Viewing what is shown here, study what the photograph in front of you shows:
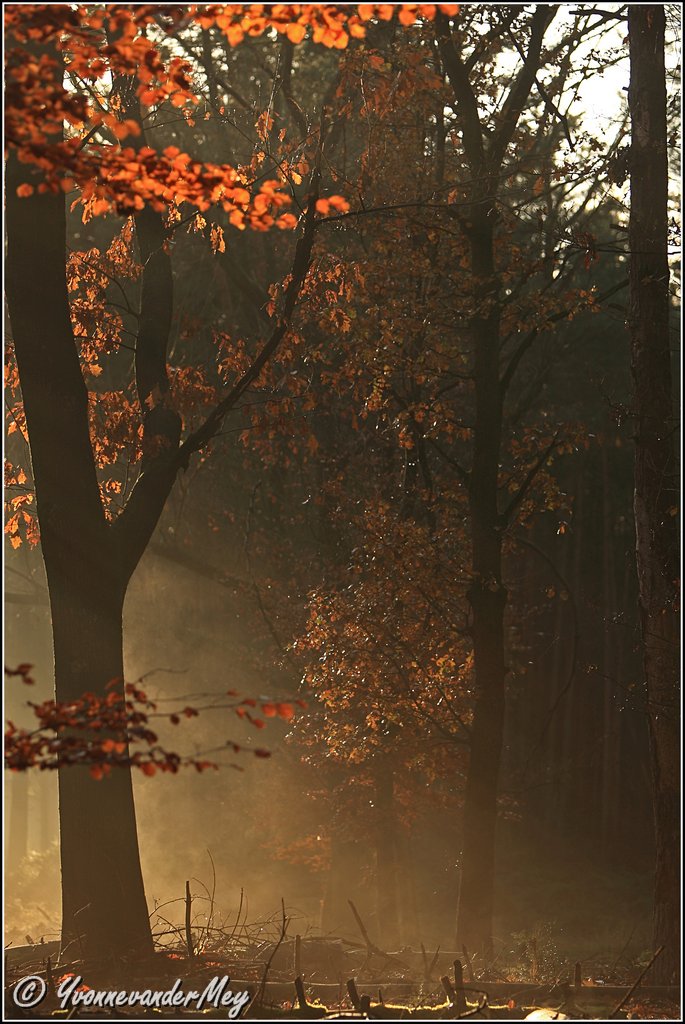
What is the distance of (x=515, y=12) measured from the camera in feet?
49.2

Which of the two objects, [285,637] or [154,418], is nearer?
[154,418]

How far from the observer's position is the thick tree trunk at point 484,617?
48.8ft

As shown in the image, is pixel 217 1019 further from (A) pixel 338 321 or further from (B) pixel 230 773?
(B) pixel 230 773

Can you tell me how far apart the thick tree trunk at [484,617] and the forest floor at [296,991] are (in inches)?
156

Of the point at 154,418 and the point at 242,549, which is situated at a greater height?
the point at 242,549

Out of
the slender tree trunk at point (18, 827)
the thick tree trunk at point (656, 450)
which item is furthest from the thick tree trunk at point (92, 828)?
the slender tree trunk at point (18, 827)

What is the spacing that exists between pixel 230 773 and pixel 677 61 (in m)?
21.2

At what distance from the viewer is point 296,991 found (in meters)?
8.42

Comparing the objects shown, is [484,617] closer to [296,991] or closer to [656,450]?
[656,450]

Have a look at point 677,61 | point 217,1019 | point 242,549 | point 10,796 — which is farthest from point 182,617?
point 217,1019

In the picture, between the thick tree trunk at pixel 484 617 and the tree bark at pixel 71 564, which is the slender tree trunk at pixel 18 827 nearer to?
the thick tree trunk at pixel 484 617

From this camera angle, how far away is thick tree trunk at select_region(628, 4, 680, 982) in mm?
10625

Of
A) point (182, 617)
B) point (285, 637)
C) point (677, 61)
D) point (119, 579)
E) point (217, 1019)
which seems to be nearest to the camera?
point (217, 1019)

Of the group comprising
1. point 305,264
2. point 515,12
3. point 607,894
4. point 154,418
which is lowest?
point 607,894
